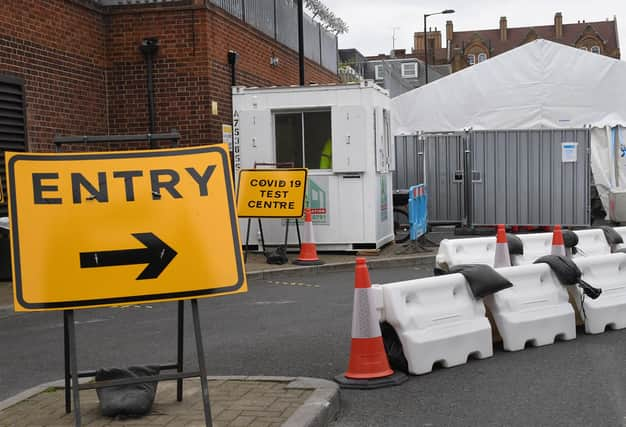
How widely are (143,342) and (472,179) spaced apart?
40.3ft

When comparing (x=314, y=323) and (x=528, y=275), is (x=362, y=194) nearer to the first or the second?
(x=314, y=323)

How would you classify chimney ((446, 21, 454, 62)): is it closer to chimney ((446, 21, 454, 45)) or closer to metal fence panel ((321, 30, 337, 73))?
chimney ((446, 21, 454, 45))

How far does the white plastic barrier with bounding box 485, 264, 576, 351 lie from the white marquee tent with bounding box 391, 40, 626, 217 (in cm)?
1496

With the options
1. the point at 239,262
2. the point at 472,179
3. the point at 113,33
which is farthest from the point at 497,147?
the point at 239,262

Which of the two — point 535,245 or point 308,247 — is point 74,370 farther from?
point 308,247

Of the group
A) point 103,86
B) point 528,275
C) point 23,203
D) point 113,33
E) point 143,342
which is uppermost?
point 113,33

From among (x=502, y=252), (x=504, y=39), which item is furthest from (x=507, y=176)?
(x=504, y=39)

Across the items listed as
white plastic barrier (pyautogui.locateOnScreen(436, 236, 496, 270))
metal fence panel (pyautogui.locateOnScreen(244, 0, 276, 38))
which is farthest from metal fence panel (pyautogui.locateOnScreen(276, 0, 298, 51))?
white plastic barrier (pyautogui.locateOnScreen(436, 236, 496, 270))

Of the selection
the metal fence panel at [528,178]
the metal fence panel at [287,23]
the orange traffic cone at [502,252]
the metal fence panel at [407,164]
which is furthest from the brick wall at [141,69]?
the orange traffic cone at [502,252]

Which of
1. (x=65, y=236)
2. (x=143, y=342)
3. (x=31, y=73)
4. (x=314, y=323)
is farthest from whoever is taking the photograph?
(x=31, y=73)

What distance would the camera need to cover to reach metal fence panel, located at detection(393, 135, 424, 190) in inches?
786

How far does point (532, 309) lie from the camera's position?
24.9 ft

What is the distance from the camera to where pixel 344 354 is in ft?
24.0

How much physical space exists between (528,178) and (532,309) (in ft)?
38.1
